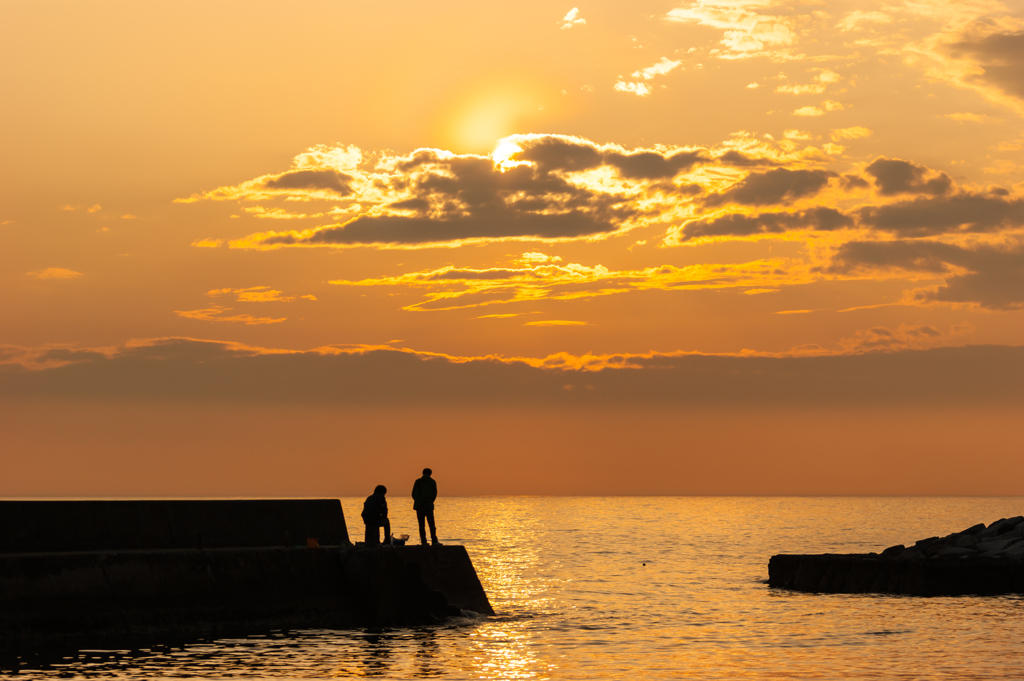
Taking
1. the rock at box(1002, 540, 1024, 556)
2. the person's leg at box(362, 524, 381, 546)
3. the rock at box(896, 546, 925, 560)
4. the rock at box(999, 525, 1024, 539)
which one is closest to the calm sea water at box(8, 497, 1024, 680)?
the person's leg at box(362, 524, 381, 546)

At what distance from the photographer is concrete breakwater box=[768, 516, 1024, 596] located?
39.4 m

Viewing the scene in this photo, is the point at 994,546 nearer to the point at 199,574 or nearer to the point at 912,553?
the point at 912,553

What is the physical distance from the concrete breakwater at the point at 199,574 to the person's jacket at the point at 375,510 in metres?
0.70

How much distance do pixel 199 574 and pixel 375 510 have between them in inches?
168

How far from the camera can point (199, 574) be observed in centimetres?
2272

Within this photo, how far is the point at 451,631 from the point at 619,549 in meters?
61.5

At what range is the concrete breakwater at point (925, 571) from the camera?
39.4 meters

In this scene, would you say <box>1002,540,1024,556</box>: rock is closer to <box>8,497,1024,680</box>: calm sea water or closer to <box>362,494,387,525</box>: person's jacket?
<box>8,497,1024,680</box>: calm sea water

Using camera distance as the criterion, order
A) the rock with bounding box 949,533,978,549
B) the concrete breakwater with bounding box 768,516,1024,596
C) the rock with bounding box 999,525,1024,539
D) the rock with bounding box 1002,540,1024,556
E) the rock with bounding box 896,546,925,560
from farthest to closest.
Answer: the rock with bounding box 896,546,925,560, the rock with bounding box 949,533,978,549, the rock with bounding box 999,525,1024,539, the rock with bounding box 1002,540,1024,556, the concrete breakwater with bounding box 768,516,1024,596

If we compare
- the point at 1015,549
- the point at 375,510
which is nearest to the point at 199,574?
the point at 375,510

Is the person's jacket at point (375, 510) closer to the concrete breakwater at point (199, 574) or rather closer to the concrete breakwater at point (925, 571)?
the concrete breakwater at point (199, 574)

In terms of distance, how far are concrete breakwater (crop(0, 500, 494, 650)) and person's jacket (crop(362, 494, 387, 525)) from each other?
70 centimetres

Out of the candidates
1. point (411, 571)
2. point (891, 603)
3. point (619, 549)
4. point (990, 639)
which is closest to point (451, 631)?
point (411, 571)

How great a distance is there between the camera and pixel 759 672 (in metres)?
22.1
